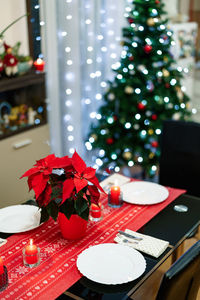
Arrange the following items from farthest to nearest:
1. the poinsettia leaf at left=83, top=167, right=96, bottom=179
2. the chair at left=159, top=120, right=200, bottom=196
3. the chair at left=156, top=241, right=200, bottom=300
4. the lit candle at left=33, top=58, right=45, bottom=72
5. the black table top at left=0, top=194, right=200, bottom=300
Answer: the lit candle at left=33, top=58, right=45, bottom=72 → the chair at left=159, top=120, right=200, bottom=196 → the poinsettia leaf at left=83, top=167, right=96, bottom=179 → the black table top at left=0, top=194, right=200, bottom=300 → the chair at left=156, top=241, right=200, bottom=300

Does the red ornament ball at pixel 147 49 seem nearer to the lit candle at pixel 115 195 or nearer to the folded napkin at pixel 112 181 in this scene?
the folded napkin at pixel 112 181

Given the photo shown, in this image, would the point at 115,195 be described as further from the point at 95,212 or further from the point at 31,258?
the point at 31,258

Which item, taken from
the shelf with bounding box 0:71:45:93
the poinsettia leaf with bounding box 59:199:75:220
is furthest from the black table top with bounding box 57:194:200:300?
the shelf with bounding box 0:71:45:93

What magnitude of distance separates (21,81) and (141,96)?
0.95 metres

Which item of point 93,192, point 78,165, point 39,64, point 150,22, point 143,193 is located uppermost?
point 150,22

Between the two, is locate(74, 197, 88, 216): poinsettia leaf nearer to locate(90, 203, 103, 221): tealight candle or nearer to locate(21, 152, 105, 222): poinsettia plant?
locate(21, 152, 105, 222): poinsettia plant

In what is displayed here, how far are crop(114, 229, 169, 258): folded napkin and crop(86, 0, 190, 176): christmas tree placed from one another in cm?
180

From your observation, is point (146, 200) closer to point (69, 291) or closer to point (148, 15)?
point (69, 291)

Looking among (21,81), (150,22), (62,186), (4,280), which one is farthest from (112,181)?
(150,22)

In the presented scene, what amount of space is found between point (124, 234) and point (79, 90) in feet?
A: 7.20

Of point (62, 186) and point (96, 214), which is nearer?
point (62, 186)

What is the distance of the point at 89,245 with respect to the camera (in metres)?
1.61

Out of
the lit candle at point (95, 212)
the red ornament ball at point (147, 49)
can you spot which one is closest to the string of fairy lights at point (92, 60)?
the red ornament ball at point (147, 49)

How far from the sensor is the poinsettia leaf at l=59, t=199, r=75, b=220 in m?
1.55
